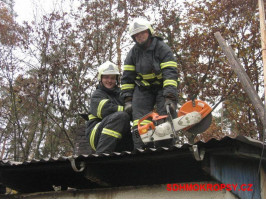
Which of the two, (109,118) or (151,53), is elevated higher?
(151,53)

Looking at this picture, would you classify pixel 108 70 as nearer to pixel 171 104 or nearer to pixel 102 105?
pixel 102 105

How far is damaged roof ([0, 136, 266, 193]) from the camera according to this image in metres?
3.11

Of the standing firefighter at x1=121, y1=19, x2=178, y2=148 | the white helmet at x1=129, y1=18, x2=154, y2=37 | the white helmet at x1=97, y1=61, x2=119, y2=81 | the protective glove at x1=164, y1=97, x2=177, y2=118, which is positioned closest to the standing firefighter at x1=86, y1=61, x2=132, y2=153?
the white helmet at x1=97, y1=61, x2=119, y2=81

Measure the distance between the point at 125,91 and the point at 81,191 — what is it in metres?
1.69

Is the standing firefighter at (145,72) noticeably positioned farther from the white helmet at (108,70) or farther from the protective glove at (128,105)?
the white helmet at (108,70)

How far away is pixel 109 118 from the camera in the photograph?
179 inches

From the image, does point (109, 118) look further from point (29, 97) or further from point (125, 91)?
point (29, 97)

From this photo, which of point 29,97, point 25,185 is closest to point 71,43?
point 29,97

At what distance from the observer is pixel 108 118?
458cm

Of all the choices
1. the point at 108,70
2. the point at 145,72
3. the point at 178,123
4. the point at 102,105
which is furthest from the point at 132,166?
the point at 108,70

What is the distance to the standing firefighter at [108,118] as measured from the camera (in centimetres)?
446

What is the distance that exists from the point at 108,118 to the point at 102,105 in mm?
307

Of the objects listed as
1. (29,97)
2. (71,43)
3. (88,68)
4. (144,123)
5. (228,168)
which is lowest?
(228,168)

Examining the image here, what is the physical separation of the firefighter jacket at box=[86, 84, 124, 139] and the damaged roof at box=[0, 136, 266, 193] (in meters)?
1.05
